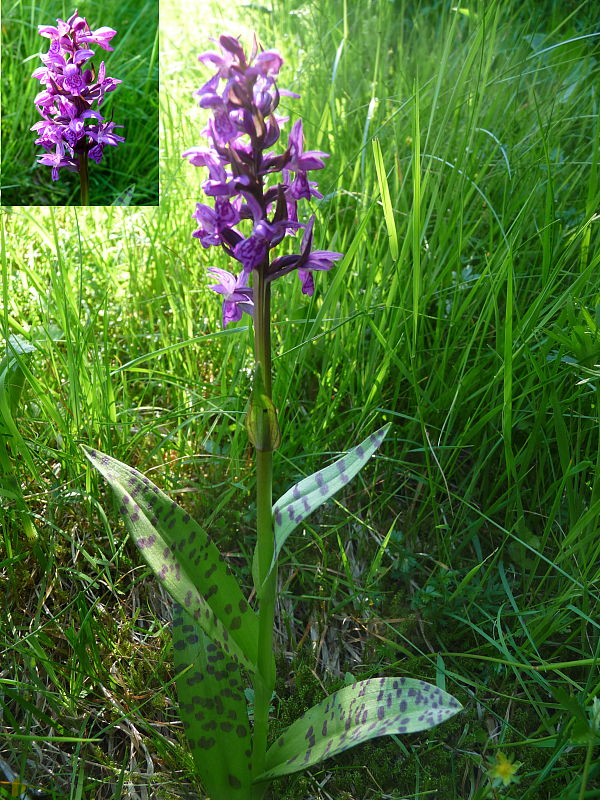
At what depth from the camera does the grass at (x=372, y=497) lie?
1.41m

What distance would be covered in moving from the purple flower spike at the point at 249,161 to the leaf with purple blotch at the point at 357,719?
2.35 feet

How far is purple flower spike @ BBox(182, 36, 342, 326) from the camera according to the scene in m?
1.10

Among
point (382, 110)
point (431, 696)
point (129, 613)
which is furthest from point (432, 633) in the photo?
point (382, 110)

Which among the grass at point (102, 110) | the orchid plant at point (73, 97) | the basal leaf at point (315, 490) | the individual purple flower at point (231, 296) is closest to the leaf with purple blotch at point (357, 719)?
the basal leaf at point (315, 490)

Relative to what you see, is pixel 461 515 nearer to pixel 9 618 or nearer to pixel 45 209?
pixel 9 618

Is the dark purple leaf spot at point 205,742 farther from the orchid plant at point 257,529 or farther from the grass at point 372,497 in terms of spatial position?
the grass at point 372,497

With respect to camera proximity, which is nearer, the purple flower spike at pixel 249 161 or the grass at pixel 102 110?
the purple flower spike at pixel 249 161

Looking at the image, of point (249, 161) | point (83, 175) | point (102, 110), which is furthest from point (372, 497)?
point (102, 110)

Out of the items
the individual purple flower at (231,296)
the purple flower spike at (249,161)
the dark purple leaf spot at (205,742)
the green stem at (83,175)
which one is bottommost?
the dark purple leaf spot at (205,742)

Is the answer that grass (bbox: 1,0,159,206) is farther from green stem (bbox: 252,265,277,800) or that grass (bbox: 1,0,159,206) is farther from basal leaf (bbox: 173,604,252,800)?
basal leaf (bbox: 173,604,252,800)

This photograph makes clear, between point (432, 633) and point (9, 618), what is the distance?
896 millimetres

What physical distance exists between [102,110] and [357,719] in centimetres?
247

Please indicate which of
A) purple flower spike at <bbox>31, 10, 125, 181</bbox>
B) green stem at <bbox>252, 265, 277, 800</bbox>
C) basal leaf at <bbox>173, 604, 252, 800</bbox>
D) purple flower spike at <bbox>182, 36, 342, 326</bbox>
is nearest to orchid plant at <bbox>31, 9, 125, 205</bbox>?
purple flower spike at <bbox>31, 10, 125, 181</bbox>

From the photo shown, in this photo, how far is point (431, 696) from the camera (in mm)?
1192
